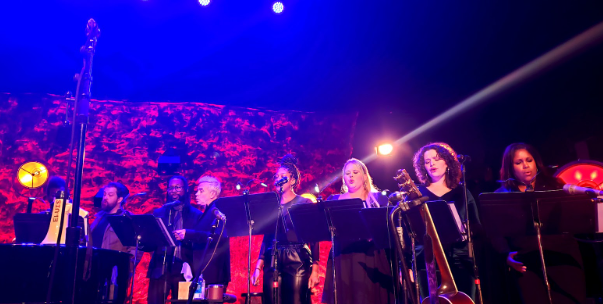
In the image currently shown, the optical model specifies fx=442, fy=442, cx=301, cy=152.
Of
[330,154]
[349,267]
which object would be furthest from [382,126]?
[349,267]

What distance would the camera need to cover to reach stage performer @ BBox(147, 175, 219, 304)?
5102 mm

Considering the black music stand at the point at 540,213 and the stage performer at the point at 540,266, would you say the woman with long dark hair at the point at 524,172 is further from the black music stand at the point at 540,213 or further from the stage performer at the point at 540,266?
the black music stand at the point at 540,213

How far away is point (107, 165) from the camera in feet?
23.8

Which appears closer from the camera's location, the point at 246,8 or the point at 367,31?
the point at 246,8

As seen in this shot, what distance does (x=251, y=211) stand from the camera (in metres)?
4.58

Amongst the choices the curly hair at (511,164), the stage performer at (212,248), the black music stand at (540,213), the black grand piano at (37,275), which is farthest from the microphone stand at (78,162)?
the curly hair at (511,164)

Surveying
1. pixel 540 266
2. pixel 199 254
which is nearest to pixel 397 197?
pixel 540 266

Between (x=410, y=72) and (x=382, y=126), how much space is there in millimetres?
1870

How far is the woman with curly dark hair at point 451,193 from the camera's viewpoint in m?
3.56

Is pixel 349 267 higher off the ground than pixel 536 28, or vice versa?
pixel 536 28

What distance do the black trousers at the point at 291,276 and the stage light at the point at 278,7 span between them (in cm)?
279

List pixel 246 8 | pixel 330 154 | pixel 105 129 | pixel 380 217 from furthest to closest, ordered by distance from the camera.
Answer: pixel 330 154 < pixel 105 129 < pixel 246 8 < pixel 380 217

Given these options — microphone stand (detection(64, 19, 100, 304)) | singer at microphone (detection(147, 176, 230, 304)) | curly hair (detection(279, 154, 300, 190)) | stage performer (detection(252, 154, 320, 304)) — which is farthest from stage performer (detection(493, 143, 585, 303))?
microphone stand (detection(64, 19, 100, 304))

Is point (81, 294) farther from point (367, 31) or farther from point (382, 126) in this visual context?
point (382, 126)
